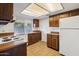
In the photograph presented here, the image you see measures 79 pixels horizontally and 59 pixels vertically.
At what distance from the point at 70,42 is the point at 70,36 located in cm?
23

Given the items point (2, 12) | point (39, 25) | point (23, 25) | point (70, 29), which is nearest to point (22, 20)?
point (23, 25)

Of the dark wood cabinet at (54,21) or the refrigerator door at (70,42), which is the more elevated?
the dark wood cabinet at (54,21)

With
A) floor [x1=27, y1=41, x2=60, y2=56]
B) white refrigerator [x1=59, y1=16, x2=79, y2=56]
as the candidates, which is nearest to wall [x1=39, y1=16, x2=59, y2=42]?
floor [x1=27, y1=41, x2=60, y2=56]

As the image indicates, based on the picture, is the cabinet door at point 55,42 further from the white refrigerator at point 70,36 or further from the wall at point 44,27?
the wall at point 44,27

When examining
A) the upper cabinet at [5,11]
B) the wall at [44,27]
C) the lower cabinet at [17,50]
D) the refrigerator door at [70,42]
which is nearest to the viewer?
the upper cabinet at [5,11]

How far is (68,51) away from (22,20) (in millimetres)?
4401

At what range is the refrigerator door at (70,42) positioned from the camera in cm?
276

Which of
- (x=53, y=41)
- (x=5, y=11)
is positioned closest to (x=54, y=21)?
(x=53, y=41)

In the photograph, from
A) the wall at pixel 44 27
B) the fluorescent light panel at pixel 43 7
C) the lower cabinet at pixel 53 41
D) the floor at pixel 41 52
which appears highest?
the fluorescent light panel at pixel 43 7

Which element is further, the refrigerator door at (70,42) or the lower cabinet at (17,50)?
the refrigerator door at (70,42)

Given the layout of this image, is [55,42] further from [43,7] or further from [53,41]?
[43,7]

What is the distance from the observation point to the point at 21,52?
2.17m

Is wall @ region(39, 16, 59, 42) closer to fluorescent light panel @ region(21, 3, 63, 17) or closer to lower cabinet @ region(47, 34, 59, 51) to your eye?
lower cabinet @ region(47, 34, 59, 51)

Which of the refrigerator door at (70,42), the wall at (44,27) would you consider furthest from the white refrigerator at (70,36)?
the wall at (44,27)
